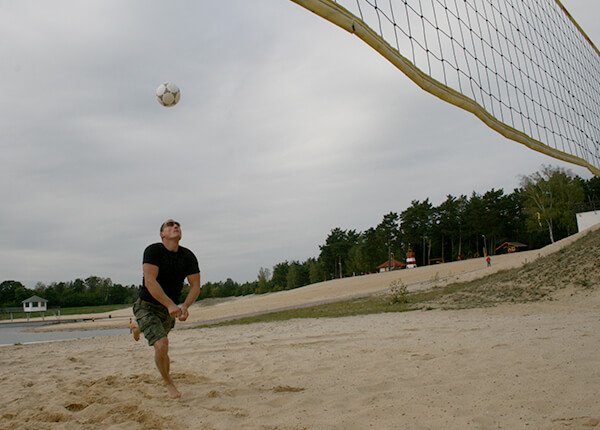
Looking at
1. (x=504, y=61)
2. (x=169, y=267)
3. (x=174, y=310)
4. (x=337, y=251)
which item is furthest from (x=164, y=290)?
(x=337, y=251)

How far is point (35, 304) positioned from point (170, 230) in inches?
3035

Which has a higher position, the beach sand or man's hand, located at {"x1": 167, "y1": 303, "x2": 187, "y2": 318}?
man's hand, located at {"x1": 167, "y1": 303, "x2": 187, "y2": 318}

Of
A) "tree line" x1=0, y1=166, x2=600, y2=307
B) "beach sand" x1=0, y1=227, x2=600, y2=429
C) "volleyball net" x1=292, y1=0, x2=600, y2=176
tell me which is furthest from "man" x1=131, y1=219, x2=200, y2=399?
"tree line" x1=0, y1=166, x2=600, y2=307

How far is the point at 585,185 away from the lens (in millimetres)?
58094

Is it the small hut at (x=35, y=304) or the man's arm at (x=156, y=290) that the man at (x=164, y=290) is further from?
the small hut at (x=35, y=304)

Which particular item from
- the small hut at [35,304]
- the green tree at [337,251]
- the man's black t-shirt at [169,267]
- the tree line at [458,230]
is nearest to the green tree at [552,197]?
the tree line at [458,230]

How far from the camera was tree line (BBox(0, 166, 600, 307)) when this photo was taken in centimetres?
4453

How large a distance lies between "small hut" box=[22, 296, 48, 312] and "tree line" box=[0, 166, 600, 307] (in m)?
15.2

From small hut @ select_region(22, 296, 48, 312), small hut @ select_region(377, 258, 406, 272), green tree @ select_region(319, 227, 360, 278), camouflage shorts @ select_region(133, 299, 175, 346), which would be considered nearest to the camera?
camouflage shorts @ select_region(133, 299, 175, 346)

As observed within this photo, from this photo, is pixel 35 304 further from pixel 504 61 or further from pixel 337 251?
pixel 504 61

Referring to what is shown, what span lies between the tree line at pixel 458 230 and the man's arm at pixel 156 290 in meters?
43.9

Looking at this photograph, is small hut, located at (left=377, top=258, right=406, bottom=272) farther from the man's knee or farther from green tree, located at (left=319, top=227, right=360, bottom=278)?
the man's knee

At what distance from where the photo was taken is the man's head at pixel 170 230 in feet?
12.4

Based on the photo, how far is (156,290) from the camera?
351 cm
